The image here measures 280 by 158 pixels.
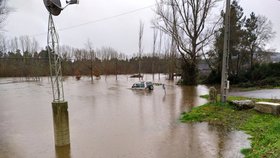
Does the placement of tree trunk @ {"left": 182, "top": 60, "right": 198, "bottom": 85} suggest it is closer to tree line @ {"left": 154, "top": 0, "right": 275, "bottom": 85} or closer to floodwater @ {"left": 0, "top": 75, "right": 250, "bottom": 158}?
tree line @ {"left": 154, "top": 0, "right": 275, "bottom": 85}

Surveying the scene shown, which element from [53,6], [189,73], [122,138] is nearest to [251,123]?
[122,138]

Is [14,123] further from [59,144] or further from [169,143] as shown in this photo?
[169,143]

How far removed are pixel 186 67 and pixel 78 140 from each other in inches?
821

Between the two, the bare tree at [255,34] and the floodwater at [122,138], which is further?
the bare tree at [255,34]

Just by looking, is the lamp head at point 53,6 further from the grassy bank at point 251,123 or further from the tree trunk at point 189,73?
the tree trunk at point 189,73

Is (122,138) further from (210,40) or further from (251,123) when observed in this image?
(210,40)

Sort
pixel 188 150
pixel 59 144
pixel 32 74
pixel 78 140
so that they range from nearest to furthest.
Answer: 1. pixel 188 150
2. pixel 59 144
3. pixel 78 140
4. pixel 32 74

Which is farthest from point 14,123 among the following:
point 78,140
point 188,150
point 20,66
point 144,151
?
point 20,66

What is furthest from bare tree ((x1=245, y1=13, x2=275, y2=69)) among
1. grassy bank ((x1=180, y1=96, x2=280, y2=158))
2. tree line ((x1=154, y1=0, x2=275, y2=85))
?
grassy bank ((x1=180, y1=96, x2=280, y2=158))

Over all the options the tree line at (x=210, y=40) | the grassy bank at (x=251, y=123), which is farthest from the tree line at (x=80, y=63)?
the grassy bank at (x=251, y=123)

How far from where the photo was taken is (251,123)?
8.04 meters

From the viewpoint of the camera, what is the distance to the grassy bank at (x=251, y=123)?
5.24m

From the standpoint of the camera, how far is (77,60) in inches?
2172

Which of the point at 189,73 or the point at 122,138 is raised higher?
the point at 189,73
